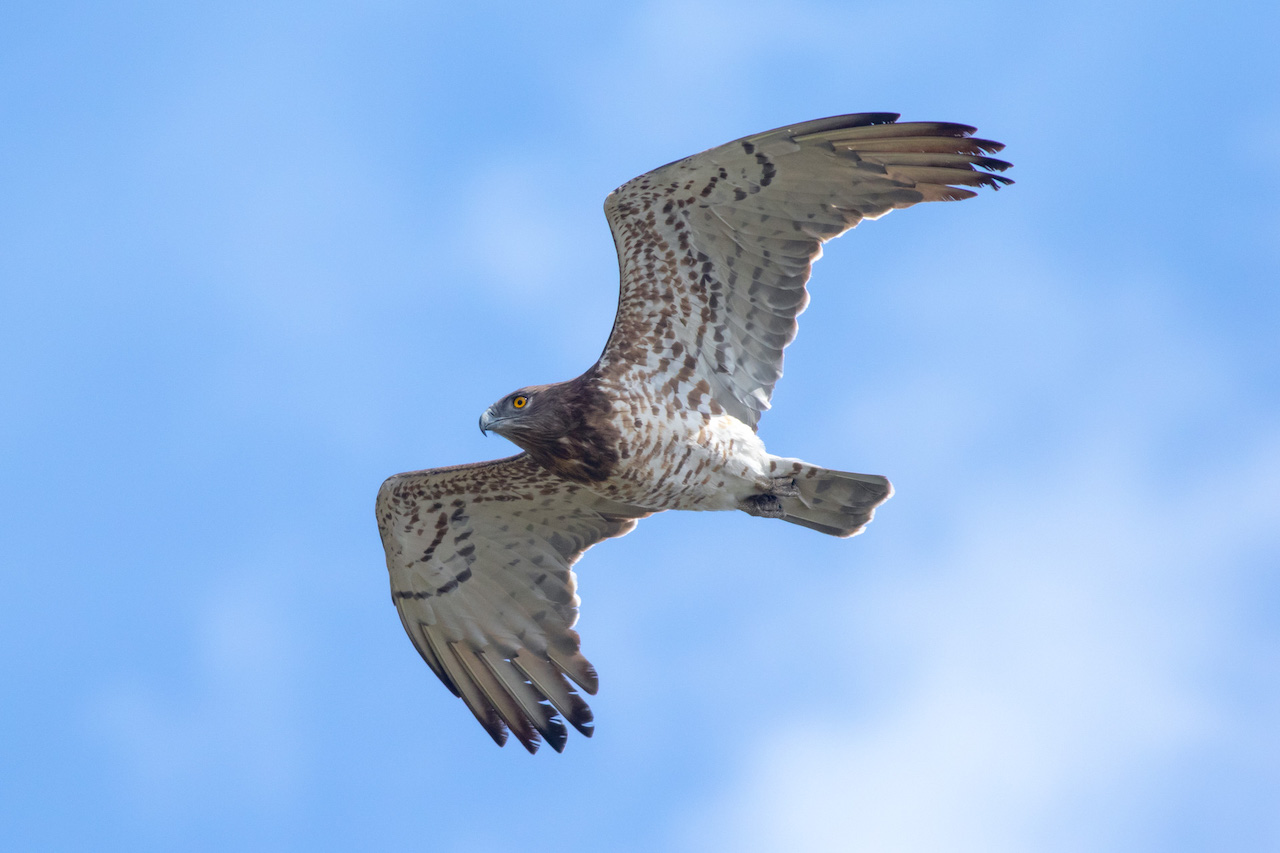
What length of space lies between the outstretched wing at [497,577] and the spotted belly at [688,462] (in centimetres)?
86

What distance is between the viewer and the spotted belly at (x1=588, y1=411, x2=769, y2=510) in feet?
36.2

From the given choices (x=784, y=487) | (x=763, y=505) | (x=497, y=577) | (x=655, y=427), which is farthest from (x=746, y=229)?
(x=497, y=577)

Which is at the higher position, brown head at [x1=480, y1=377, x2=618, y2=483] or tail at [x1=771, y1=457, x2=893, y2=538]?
brown head at [x1=480, y1=377, x2=618, y2=483]

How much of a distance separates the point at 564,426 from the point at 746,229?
2043 millimetres

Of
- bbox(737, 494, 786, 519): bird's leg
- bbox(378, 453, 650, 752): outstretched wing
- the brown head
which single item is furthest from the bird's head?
bbox(737, 494, 786, 519): bird's leg

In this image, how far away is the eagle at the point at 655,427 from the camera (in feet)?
35.8

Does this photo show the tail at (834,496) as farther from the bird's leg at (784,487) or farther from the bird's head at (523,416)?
the bird's head at (523,416)

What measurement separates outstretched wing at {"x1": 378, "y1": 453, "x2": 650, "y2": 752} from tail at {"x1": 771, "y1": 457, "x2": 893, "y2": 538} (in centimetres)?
143

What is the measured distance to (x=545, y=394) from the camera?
11047mm

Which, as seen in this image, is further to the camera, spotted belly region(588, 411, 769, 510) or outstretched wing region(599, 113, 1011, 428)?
spotted belly region(588, 411, 769, 510)

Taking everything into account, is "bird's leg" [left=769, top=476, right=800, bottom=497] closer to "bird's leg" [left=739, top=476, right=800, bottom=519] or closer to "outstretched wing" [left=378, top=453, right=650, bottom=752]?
"bird's leg" [left=739, top=476, right=800, bottom=519]

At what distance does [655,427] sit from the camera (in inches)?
436

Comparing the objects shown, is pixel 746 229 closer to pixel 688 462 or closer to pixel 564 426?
pixel 688 462

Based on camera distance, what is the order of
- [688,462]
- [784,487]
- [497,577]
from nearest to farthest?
[688,462], [784,487], [497,577]
